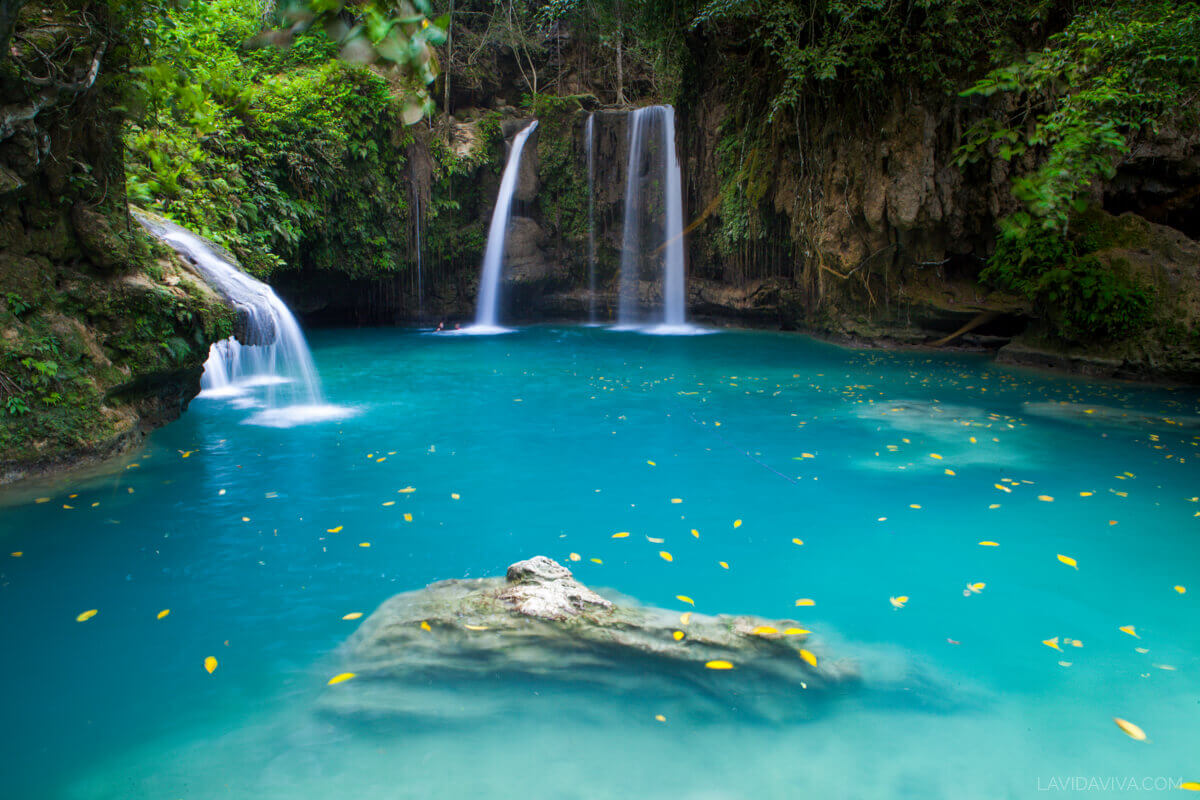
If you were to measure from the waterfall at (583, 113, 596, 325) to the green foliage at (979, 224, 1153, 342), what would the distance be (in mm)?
10900

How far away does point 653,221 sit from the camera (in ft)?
66.0

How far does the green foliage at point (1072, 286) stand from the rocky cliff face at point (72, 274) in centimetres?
1095

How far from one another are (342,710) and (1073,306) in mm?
12081

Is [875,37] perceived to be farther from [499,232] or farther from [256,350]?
[256,350]

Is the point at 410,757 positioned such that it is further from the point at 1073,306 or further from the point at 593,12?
the point at 593,12

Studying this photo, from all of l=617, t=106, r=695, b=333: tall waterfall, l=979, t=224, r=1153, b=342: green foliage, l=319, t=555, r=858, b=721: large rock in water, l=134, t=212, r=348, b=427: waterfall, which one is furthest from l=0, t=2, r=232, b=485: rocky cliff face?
l=617, t=106, r=695, b=333: tall waterfall

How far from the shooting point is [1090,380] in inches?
436

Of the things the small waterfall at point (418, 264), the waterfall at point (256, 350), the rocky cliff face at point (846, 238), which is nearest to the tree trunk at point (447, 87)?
the rocky cliff face at point (846, 238)

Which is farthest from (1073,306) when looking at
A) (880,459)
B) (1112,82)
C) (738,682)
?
(738,682)

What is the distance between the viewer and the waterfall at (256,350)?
8.39 metres

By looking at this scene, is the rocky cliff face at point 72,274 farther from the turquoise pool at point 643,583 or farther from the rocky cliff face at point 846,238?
the rocky cliff face at point 846,238

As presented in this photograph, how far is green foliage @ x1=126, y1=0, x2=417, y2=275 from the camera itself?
38.8 ft

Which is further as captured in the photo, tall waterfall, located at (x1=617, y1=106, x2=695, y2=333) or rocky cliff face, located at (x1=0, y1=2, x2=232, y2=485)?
tall waterfall, located at (x1=617, y1=106, x2=695, y2=333)

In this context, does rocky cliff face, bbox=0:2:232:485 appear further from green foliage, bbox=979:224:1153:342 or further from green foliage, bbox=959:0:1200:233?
green foliage, bbox=979:224:1153:342
